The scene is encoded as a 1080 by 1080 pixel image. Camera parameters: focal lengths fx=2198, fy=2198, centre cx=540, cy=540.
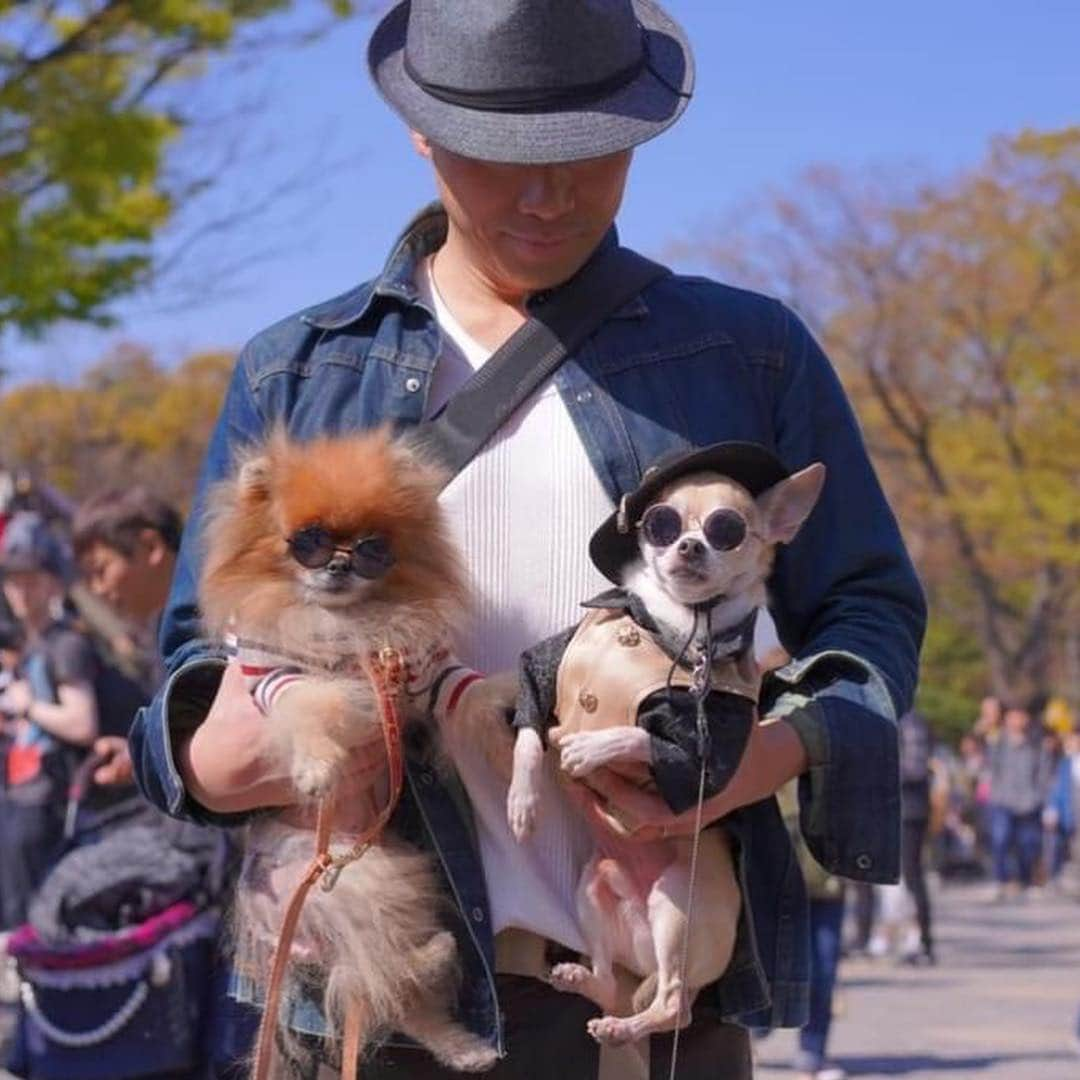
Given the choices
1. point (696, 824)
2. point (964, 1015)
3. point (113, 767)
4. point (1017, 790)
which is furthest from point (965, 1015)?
point (1017, 790)

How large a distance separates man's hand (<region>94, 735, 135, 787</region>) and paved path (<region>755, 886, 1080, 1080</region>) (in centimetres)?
567

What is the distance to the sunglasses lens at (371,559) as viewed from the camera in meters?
2.66

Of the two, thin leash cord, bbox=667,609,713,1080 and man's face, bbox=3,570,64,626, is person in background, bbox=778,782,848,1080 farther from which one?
thin leash cord, bbox=667,609,713,1080

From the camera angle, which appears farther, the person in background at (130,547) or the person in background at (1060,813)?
the person in background at (1060,813)

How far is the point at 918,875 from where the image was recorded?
50.8 feet

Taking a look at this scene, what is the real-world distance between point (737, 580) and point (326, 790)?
21.3 inches

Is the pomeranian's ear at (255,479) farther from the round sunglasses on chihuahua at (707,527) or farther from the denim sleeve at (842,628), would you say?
the denim sleeve at (842,628)

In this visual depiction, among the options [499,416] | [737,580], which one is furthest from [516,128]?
[737,580]

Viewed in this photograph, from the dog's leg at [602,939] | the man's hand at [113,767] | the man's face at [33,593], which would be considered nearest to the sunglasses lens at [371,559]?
the dog's leg at [602,939]

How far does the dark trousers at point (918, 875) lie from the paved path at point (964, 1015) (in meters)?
0.31

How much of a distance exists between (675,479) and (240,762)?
2.01 ft

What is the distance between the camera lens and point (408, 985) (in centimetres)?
255

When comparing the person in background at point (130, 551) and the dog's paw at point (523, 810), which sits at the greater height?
the person in background at point (130, 551)

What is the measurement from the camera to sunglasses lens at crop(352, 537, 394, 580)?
266 cm
